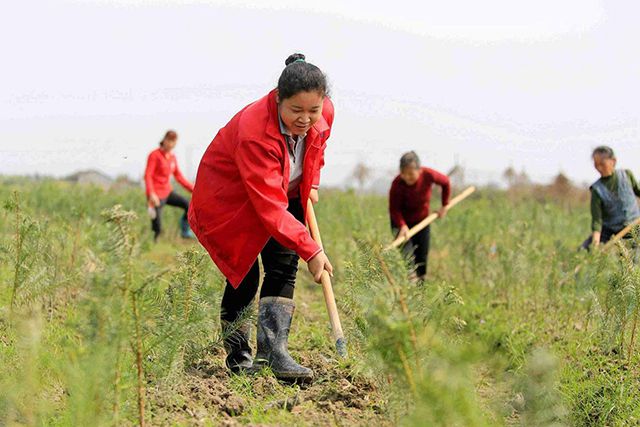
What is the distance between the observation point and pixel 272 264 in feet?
12.2

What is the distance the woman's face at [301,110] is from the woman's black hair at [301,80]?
20mm

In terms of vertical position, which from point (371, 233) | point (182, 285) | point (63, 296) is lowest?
point (63, 296)

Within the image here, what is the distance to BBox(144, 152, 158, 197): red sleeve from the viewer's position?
9.84 meters

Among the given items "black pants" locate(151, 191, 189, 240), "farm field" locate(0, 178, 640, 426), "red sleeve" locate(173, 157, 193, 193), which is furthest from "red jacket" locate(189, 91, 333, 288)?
"black pants" locate(151, 191, 189, 240)

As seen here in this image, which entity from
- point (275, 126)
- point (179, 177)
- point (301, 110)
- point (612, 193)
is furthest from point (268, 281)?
point (179, 177)

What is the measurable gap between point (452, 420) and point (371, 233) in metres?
0.60

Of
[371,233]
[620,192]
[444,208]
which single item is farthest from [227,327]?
[620,192]

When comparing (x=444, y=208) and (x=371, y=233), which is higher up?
(x=371, y=233)

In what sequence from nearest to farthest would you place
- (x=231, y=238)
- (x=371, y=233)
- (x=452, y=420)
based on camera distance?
(x=452, y=420)
(x=371, y=233)
(x=231, y=238)

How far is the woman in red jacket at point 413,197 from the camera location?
7.18 metres

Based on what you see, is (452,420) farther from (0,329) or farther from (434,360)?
(0,329)

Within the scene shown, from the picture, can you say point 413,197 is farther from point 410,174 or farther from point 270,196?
point 270,196

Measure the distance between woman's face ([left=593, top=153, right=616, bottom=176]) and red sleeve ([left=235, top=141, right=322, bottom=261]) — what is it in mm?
4302

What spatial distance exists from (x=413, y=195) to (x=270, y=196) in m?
4.12
